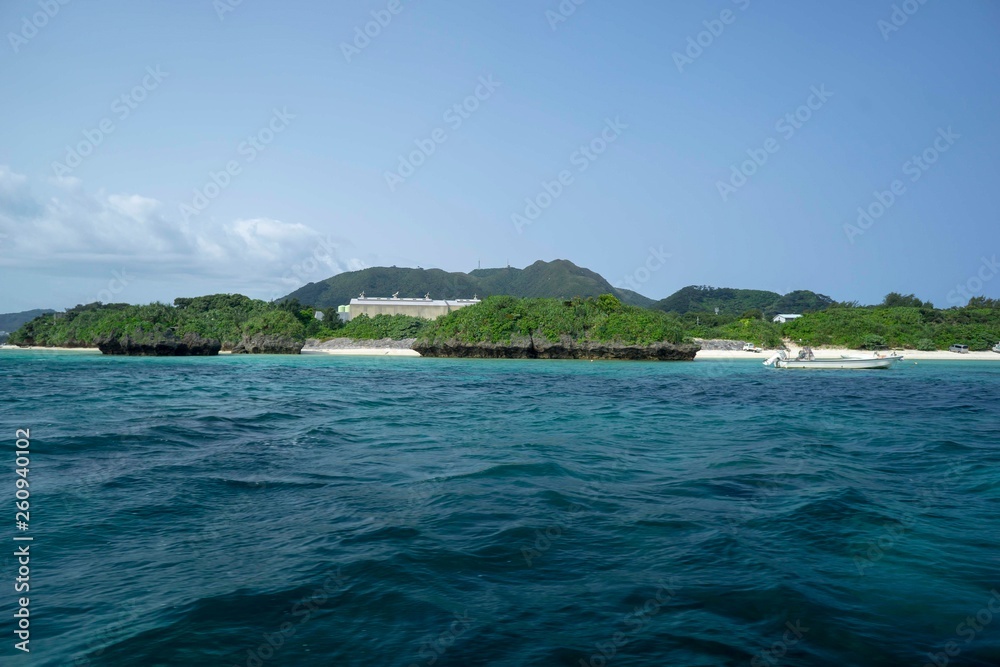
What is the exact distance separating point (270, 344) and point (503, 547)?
74.2 metres

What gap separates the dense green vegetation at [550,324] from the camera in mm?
61656

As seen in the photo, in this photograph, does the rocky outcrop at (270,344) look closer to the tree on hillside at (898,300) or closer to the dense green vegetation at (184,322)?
the dense green vegetation at (184,322)

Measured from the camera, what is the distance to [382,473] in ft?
32.1

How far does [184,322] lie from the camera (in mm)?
71062

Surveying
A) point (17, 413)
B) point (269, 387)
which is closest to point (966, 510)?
point (17, 413)

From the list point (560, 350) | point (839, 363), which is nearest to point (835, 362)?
point (839, 363)

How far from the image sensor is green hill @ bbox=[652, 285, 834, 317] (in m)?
163

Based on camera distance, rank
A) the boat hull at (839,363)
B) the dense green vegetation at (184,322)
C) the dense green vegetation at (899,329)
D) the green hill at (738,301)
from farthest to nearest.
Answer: the green hill at (738,301) < the dense green vegetation at (899,329) < the dense green vegetation at (184,322) < the boat hull at (839,363)

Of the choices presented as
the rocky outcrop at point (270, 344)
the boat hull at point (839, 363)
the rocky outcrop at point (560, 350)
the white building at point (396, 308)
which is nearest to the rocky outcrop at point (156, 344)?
the rocky outcrop at point (270, 344)

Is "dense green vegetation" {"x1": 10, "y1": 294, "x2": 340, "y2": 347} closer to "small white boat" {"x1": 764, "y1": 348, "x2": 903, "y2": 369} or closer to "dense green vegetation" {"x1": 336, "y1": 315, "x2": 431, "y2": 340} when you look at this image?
"dense green vegetation" {"x1": 336, "y1": 315, "x2": 431, "y2": 340}

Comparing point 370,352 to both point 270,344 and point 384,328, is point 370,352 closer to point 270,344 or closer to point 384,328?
point 270,344

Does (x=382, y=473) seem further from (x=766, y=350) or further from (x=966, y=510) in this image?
(x=766, y=350)

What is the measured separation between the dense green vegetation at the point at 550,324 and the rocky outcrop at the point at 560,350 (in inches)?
24.3

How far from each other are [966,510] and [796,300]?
177492 millimetres
